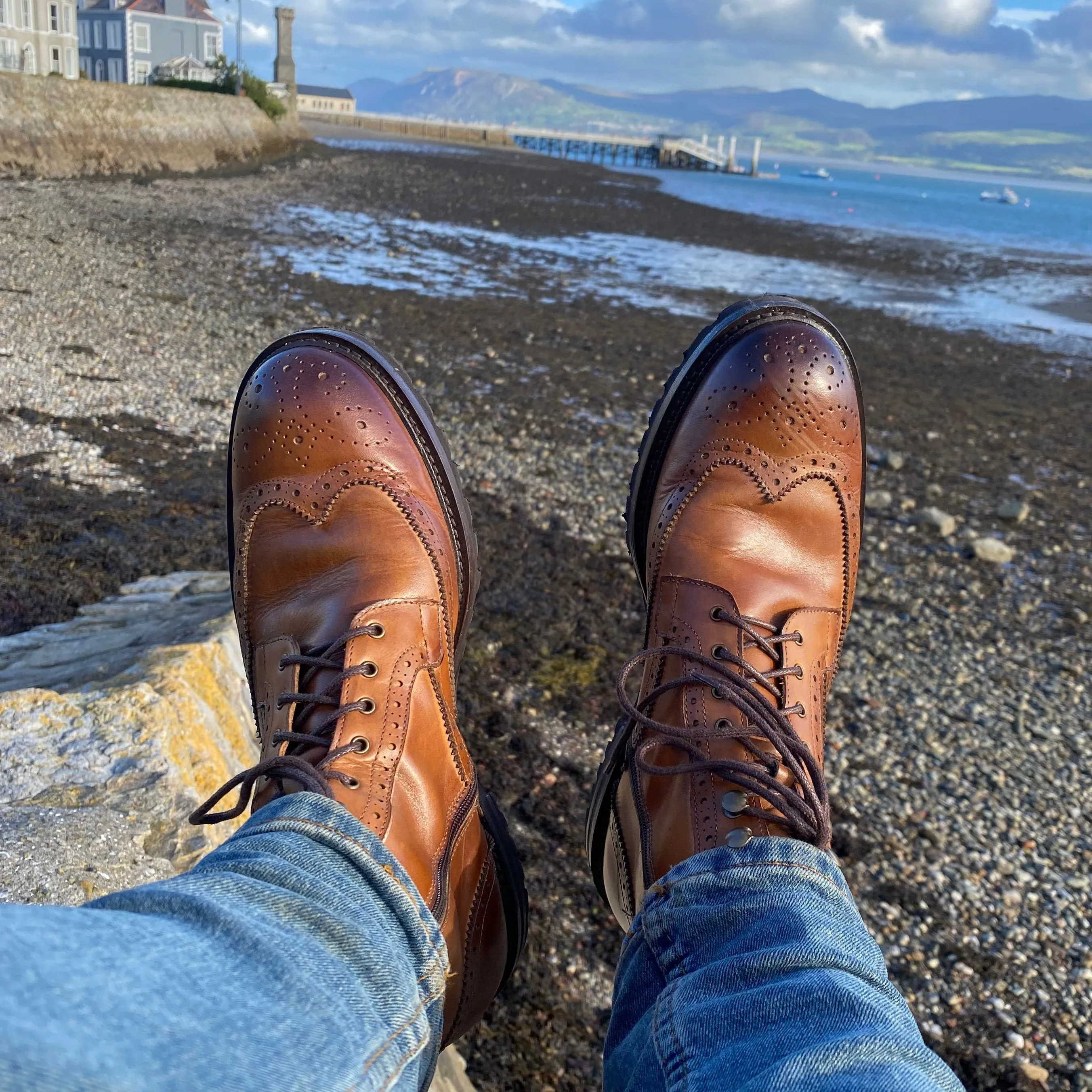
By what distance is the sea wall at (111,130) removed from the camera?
18344 millimetres

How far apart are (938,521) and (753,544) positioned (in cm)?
333

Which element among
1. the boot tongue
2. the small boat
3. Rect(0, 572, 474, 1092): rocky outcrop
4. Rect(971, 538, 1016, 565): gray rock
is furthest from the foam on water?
the small boat

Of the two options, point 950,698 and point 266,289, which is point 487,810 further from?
point 266,289

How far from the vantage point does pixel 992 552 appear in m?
4.91

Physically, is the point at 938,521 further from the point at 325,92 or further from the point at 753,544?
the point at 325,92

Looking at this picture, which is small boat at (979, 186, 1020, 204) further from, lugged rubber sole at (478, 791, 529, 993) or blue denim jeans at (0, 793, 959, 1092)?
blue denim jeans at (0, 793, 959, 1092)

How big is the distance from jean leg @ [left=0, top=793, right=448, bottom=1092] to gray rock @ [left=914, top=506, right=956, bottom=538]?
14.6 ft

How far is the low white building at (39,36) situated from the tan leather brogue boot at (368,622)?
40.3 m

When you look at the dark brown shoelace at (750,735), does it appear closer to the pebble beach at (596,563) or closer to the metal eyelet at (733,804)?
the metal eyelet at (733,804)

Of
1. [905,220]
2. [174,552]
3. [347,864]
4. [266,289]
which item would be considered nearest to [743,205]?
[905,220]

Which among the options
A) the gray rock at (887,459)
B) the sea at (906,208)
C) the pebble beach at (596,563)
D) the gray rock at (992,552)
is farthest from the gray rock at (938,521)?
the sea at (906,208)

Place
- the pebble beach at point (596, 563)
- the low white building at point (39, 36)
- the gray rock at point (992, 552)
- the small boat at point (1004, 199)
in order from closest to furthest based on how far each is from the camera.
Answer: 1. the pebble beach at point (596, 563)
2. the gray rock at point (992, 552)
3. the low white building at point (39, 36)
4. the small boat at point (1004, 199)

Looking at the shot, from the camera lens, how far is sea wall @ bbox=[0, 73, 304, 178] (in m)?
18.3

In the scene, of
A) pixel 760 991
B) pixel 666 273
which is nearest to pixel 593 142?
pixel 666 273
